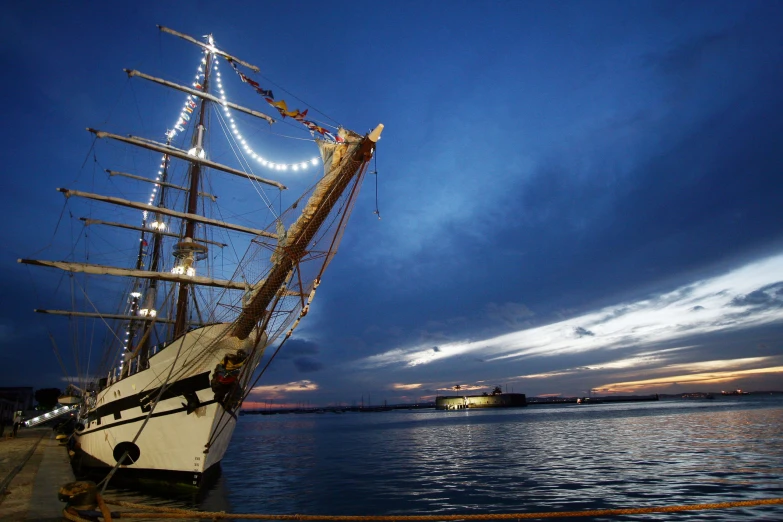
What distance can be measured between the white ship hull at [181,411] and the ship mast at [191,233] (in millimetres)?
6099

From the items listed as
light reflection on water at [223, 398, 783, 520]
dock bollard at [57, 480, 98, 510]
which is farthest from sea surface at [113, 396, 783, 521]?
dock bollard at [57, 480, 98, 510]

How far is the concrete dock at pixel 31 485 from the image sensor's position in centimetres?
923

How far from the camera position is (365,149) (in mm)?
10180

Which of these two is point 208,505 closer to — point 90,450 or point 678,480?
point 90,450

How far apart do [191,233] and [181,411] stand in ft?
37.8

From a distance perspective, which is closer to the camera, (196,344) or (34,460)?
(196,344)

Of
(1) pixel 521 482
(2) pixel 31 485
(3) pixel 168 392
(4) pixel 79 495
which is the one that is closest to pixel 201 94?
(3) pixel 168 392

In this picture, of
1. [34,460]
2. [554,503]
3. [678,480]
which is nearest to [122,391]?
[34,460]

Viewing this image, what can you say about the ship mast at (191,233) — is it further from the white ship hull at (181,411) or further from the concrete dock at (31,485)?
the concrete dock at (31,485)

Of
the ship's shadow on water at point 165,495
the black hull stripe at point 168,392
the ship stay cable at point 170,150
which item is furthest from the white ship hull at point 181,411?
the ship stay cable at point 170,150

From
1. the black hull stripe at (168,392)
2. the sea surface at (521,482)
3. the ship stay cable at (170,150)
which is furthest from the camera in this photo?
the ship stay cable at (170,150)

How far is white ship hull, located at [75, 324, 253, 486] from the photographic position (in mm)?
14648

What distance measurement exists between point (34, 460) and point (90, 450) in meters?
2.44

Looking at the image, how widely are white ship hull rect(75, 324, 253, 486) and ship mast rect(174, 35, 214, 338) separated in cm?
610
